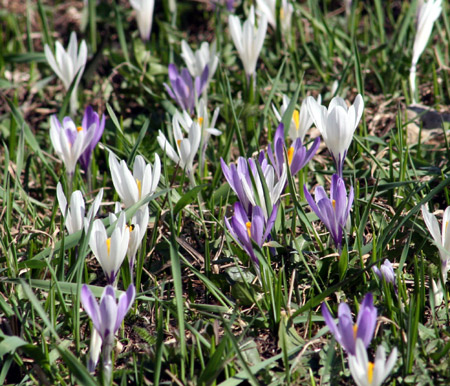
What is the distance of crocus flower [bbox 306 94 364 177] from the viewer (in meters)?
1.65

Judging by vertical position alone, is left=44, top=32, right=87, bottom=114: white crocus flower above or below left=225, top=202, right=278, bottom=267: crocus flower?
above

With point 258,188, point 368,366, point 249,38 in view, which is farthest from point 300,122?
point 368,366

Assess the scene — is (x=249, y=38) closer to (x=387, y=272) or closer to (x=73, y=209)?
Result: (x=73, y=209)

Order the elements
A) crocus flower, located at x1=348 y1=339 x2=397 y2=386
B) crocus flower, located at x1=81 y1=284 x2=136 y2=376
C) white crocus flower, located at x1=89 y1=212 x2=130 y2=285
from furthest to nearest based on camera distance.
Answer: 1. white crocus flower, located at x1=89 y1=212 x2=130 y2=285
2. crocus flower, located at x1=81 y1=284 x2=136 y2=376
3. crocus flower, located at x1=348 y1=339 x2=397 y2=386

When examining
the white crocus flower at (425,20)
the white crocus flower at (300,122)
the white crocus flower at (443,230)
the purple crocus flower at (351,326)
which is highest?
the white crocus flower at (425,20)

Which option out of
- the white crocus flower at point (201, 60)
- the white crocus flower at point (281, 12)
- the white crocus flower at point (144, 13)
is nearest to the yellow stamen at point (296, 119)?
the white crocus flower at point (201, 60)

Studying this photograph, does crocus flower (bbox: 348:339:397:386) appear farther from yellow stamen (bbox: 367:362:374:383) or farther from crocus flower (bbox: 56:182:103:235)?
crocus flower (bbox: 56:182:103:235)

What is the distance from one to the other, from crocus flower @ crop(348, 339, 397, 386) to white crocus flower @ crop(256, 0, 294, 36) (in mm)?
2056

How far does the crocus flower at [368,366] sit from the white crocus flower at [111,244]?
2.10 feet

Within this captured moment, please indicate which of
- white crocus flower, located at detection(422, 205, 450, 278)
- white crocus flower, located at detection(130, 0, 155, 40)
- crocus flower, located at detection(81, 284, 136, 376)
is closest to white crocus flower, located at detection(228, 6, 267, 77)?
white crocus flower, located at detection(130, 0, 155, 40)

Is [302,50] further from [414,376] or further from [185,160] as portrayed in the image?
[414,376]

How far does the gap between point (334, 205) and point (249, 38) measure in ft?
3.66

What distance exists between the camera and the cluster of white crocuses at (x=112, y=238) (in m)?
1.31

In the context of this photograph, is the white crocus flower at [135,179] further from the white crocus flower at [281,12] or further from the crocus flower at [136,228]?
the white crocus flower at [281,12]
